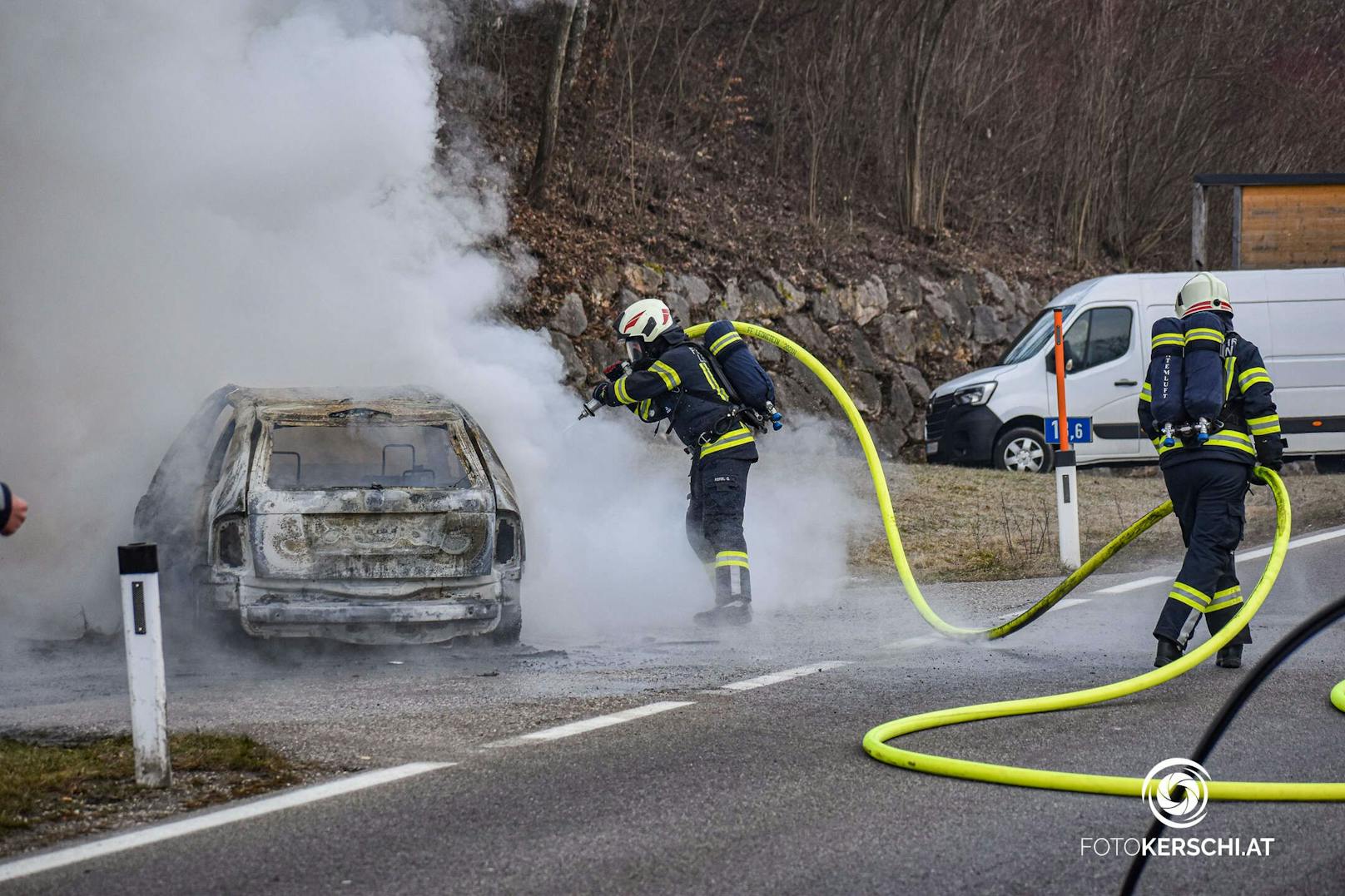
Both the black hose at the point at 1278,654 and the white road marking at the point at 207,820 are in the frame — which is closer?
the black hose at the point at 1278,654

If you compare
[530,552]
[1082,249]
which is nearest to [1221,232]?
[1082,249]

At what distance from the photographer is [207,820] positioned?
448cm

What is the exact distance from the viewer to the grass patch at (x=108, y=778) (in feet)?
15.0

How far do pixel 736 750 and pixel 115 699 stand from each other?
2829 millimetres

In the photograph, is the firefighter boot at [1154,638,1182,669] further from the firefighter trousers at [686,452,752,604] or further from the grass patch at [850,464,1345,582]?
the grass patch at [850,464,1345,582]

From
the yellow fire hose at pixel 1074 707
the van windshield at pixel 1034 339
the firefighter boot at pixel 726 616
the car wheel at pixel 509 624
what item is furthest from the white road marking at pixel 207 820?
the van windshield at pixel 1034 339

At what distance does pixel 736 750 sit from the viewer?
210 inches

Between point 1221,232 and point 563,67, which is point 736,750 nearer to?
point 563,67

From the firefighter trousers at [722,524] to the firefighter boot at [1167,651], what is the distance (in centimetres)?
262

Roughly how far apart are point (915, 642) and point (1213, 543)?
169 cm

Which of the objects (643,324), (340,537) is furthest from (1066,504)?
(340,537)

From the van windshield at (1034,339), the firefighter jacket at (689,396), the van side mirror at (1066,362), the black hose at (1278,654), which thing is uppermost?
the van windshield at (1034,339)

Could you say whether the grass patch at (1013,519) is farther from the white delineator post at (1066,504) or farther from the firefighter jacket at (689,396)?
the firefighter jacket at (689,396)

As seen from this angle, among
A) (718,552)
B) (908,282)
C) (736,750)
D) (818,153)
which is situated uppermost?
(818,153)
